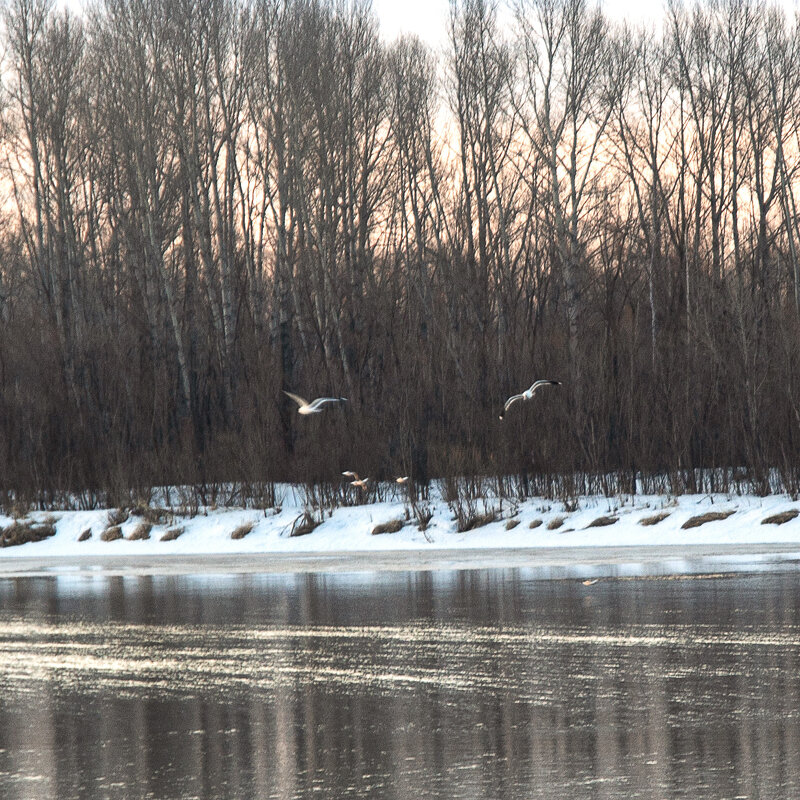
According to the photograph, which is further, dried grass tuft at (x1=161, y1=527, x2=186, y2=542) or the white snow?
dried grass tuft at (x1=161, y1=527, x2=186, y2=542)

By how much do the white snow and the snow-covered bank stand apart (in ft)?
0.07

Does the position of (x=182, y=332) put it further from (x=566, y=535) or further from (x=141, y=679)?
(x=141, y=679)

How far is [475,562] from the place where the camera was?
1992 centimetres

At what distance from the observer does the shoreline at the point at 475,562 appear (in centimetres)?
1719

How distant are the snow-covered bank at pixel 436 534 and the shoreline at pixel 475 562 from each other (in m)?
0.06

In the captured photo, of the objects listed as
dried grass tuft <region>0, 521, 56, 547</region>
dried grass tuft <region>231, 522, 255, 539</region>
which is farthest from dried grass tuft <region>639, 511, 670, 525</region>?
dried grass tuft <region>0, 521, 56, 547</region>

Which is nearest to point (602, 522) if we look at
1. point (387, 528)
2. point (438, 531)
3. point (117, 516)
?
point (438, 531)

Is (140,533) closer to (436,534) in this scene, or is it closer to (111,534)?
(111,534)

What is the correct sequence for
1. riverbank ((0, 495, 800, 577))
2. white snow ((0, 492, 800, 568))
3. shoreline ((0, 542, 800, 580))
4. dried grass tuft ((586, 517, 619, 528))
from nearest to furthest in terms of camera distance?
shoreline ((0, 542, 800, 580))
riverbank ((0, 495, 800, 577))
white snow ((0, 492, 800, 568))
dried grass tuft ((586, 517, 619, 528))

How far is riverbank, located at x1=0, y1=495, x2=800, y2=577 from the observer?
19969mm

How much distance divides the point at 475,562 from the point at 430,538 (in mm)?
4591

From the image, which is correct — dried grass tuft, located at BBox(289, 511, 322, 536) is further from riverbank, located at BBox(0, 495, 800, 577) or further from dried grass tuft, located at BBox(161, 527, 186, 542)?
dried grass tuft, located at BBox(161, 527, 186, 542)

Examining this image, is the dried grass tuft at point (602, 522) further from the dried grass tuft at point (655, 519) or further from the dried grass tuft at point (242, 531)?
the dried grass tuft at point (242, 531)

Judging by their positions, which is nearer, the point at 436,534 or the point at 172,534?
the point at 436,534
